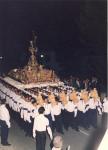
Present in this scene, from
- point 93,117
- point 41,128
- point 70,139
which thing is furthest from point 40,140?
point 93,117

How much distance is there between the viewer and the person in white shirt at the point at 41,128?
5.78 ft

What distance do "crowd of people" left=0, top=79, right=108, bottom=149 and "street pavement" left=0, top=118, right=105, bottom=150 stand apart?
4cm

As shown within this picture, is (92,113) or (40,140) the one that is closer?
(40,140)

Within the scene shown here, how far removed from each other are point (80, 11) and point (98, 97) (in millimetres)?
566

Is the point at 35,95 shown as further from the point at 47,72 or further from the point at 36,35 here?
the point at 36,35

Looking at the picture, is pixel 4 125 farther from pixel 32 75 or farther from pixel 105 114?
pixel 105 114

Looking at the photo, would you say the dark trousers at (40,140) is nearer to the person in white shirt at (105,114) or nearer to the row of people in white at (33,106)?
the row of people in white at (33,106)

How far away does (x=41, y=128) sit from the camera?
1760 mm

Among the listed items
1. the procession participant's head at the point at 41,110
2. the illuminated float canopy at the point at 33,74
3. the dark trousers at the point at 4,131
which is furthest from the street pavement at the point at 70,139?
the illuminated float canopy at the point at 33,74

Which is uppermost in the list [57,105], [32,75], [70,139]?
[32,75]

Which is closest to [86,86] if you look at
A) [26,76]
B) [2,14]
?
[26,76]

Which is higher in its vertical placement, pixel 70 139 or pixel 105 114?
pixel 105 114

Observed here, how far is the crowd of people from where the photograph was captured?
5.92 feet

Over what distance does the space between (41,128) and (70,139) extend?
0.22m
